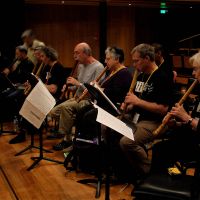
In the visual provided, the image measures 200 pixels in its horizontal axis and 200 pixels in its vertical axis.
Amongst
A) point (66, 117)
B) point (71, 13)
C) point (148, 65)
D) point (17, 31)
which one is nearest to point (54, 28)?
point (71, 13)

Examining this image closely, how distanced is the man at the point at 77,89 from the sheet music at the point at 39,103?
98cm

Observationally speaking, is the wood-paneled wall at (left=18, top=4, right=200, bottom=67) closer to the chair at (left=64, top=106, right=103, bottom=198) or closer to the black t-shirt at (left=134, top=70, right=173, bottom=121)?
the chair at (left=64, top=106, right=103, bottom=198)

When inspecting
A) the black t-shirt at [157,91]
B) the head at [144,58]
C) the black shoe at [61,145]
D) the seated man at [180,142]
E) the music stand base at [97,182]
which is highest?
the head at [144,58]

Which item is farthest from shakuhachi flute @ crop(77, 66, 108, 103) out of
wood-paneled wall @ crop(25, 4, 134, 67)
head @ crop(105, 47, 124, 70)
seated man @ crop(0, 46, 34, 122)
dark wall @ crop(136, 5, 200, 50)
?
dark wall @ crop(136, 5, 200, 50)

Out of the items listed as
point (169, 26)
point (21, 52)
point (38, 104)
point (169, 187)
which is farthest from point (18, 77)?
point (169, 26)

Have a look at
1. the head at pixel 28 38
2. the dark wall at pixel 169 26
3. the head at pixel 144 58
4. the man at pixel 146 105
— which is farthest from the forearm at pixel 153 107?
the dark wall at pixel 169 26

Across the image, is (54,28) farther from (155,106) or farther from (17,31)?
(155,106)

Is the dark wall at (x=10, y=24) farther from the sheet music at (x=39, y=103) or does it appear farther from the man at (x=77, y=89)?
the sheet music at (x=39, y=103)

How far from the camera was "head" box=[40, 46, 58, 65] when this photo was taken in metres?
5.15

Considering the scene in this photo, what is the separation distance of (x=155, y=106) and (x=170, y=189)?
1.11 meters

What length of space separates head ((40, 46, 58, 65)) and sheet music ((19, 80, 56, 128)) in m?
1.62

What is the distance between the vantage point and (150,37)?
11023 millimetres

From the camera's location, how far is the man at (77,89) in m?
4.62

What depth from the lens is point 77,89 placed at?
488 cm
